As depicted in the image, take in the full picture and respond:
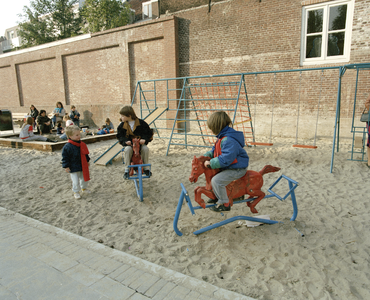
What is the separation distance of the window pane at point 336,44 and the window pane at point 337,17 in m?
0.26

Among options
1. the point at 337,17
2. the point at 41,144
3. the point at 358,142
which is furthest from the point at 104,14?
the point at 358,142

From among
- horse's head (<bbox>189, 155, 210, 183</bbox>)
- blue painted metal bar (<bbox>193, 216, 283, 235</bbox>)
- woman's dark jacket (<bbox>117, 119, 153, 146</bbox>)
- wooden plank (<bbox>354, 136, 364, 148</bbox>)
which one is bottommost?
blue painted metal bar (<bbox>193, 216, 283, 235</bbox>)

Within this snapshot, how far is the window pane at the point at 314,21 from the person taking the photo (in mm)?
9406

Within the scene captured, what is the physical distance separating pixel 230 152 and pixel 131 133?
255 centimetres

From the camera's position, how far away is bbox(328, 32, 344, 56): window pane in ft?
30.2

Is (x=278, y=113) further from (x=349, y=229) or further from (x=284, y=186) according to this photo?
(x=349, y=229)

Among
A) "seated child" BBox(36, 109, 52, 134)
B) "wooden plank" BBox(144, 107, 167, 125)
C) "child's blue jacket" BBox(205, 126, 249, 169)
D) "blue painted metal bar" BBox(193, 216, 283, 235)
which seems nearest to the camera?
"child's blue jacket" BBox(205, 126, 249, 169)

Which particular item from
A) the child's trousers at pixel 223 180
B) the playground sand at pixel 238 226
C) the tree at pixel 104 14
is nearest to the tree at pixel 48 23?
the tree at pixel 104 14

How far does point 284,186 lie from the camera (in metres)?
4.90

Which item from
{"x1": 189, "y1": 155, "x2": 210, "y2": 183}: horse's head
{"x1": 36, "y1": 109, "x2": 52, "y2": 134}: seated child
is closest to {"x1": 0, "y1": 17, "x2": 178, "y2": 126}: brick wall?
{"x1": 36, "y1": 109, "x2": 52, "y2": 134}: seated child

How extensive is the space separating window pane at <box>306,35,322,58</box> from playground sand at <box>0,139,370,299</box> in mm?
5083

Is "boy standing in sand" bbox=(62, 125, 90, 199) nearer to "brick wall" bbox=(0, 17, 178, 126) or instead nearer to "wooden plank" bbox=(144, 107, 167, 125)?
"wooden plank" bbox=(144, 107, 167, 125)

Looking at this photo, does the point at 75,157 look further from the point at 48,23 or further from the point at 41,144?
the point at 48,23

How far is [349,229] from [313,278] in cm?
127
